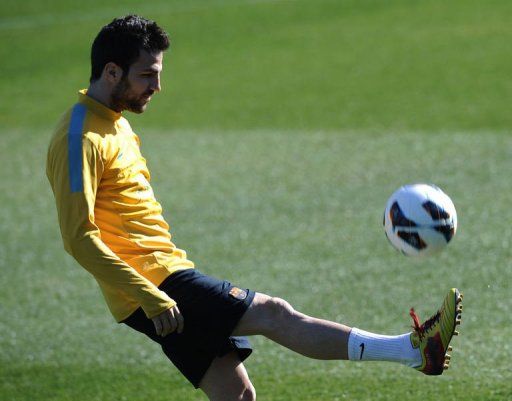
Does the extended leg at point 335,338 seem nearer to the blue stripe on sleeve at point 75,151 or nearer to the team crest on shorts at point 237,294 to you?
the team crest on shorts at point 237,294

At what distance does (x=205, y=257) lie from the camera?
33.5 feet

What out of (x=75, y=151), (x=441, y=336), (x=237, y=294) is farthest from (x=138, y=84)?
(x=441, y=336)

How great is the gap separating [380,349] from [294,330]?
44 cm

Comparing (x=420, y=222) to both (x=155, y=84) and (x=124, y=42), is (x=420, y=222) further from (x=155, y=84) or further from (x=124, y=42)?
(x=124, y=42)

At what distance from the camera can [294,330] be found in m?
5.21

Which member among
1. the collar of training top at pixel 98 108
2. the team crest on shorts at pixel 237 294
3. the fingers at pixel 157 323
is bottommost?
the fingers at pixel 157 323

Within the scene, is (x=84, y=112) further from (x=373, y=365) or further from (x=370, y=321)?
(x=370, y=321)

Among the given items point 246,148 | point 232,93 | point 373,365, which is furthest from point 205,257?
point 232,93

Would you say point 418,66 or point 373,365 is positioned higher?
point 418,66

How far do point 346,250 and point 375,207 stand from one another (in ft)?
4.55

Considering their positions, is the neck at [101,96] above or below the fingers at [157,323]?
above

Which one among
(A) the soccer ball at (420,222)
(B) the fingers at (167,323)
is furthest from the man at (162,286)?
(A) the soccer ball at (420,222)

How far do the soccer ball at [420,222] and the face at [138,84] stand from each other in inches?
58.2

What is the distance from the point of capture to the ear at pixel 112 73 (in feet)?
17.2
